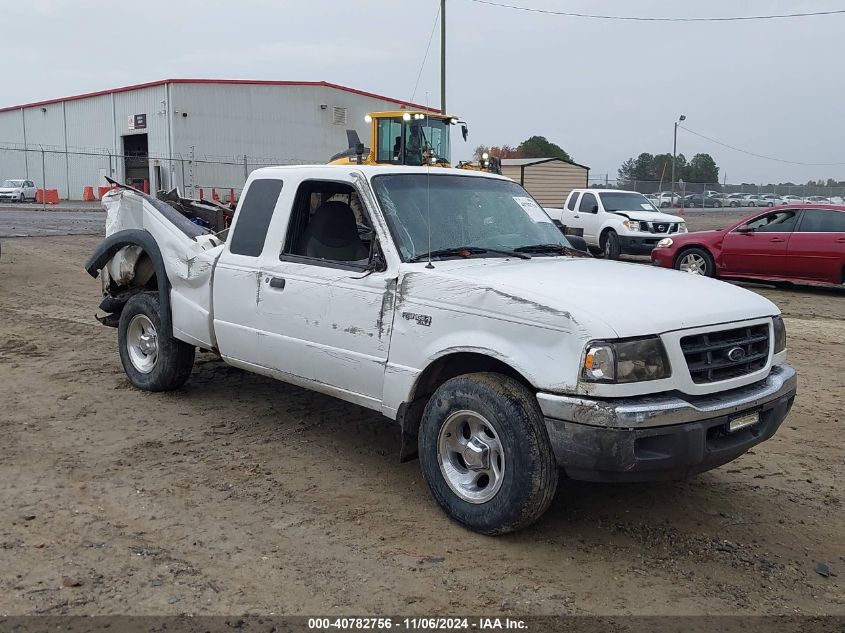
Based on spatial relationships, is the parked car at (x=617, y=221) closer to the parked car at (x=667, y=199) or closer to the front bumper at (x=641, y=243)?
the front bumper at (x=641, y=243)

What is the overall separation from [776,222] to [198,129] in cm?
3505

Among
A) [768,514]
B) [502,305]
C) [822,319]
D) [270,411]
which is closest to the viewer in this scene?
[502,305]

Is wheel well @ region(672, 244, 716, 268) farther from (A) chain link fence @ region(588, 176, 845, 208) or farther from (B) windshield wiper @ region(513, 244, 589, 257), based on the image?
(A) chain link fence @ region(588, 176, 845, 208)

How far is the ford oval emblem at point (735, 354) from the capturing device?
13.1 ft

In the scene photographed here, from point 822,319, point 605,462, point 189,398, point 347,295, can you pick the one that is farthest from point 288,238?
point 822,319

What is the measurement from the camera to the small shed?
3719 cm

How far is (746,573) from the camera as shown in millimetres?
3805

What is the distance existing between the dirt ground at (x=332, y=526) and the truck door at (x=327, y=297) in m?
0.69

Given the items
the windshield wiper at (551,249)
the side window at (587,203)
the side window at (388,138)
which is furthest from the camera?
the side window at (587,203)

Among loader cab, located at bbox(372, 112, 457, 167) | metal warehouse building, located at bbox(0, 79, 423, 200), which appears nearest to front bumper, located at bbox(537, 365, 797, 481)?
loader cab, located at bbox(372, 112, 457, 167)

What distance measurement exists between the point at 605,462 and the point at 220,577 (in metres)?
1.86

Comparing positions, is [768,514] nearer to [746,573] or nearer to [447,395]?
[746,573]

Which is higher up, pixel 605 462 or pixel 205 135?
pixel 205 135

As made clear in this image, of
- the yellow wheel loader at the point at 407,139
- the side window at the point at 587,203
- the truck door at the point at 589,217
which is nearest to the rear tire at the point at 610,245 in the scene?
the truck door at the point at 589,217
